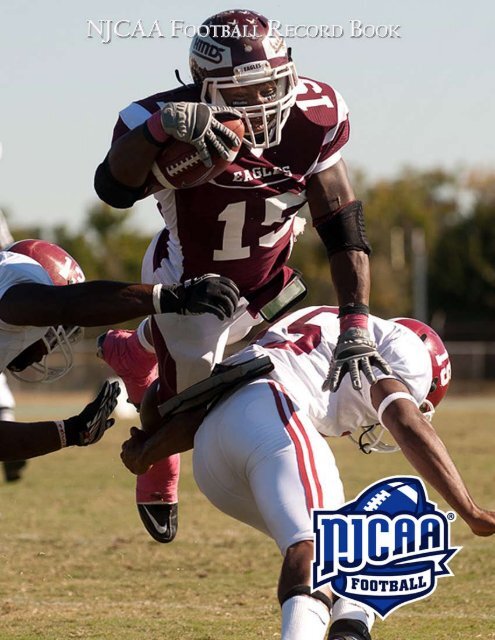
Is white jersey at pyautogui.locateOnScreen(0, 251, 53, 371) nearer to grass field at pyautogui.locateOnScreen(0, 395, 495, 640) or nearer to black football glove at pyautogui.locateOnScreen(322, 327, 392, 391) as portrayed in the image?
grass field at pyautogui.locateOnScreen(0, 395, 495, 640)

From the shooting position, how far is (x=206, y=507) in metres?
9.39

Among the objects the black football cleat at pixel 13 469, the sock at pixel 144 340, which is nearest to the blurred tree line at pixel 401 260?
the black football cleat at pixel 13 469

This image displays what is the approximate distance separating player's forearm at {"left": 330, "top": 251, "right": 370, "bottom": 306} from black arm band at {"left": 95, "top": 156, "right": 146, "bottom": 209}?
35.4 inches

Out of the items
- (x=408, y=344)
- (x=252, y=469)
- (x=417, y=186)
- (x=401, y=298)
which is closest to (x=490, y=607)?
(x=408, y=344)

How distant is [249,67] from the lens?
192 inches

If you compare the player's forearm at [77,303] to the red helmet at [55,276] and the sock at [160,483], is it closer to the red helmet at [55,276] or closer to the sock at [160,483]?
the red helmet at [55,276]

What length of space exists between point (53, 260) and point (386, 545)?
2.31 m

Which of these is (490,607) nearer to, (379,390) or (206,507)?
(379,390)

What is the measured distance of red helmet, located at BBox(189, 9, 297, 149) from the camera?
4.89m

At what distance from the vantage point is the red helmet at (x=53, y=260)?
5.83 m

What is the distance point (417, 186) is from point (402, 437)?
53.8 meters

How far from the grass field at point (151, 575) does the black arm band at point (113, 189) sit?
1.77 m

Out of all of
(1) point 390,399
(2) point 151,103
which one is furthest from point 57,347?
(1) point 390,399

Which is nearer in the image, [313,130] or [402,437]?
[402,437]
